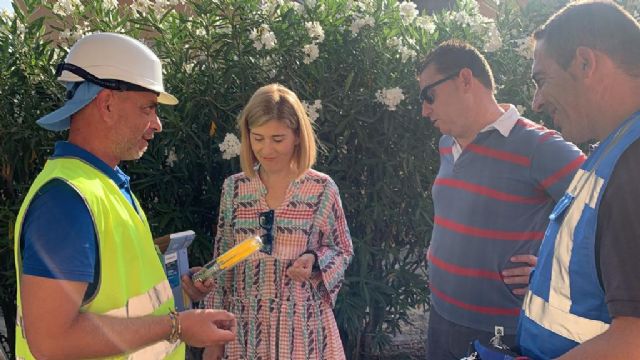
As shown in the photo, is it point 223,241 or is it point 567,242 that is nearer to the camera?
point 567,242

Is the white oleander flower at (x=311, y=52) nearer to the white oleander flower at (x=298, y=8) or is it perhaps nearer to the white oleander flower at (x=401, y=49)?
the white oleander flower at (x=298, y=8)

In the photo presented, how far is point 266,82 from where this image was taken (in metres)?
3.55

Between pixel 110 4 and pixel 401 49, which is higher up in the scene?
pixel 110 4

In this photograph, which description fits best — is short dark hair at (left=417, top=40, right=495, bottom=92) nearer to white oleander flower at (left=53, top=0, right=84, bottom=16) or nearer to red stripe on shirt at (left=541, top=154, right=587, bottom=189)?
red stripe on shirt at (left=541, top=154, right=587, bottom=189)

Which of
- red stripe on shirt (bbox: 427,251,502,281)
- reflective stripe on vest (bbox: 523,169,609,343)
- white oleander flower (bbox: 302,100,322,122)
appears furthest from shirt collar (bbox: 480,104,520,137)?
reflective stripe on vest (bbox: 523,169,609,343)

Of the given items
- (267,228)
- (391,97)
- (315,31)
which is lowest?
(267,228)

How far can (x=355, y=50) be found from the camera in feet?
11.6

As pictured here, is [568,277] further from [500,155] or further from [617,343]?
[500,155]

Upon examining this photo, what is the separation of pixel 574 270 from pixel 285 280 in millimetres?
1548

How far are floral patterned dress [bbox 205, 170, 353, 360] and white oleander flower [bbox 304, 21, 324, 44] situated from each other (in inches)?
40.7

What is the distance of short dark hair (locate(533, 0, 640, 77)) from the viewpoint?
4.47ft

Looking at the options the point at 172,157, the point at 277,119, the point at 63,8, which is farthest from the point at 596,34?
the point at 63,8

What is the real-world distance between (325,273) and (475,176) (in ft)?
2.61

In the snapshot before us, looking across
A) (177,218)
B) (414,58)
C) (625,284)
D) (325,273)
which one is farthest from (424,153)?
(625,284)
